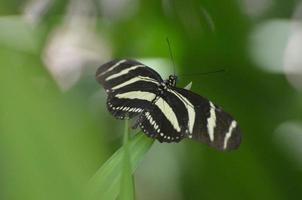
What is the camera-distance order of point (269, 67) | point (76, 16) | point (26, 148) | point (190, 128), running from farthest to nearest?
1. point (76, 16)
2. point (269, 67)
3. point (190, 128)
4. point (26, 148)

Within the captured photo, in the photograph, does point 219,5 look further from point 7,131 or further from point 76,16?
point 7,131

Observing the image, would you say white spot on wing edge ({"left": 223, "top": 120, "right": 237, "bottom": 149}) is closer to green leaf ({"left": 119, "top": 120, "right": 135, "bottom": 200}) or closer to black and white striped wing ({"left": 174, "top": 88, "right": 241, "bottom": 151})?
black and white striped wing ({"left": 174, "top": 88, "right": 241, "bottom": 151})

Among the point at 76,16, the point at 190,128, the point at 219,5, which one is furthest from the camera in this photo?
the point at 76,16

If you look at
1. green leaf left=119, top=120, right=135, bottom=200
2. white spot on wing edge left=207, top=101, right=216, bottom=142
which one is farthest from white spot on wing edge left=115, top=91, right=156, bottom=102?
green leaf left=119, top=120, right=135, bottom=200

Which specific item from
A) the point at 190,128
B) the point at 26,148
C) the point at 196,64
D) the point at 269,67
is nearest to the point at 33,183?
the point at 26,148

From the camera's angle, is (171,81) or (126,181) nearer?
(126,181)

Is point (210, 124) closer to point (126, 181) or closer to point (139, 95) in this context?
point (139, 95)

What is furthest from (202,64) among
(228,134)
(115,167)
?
(115,167)
